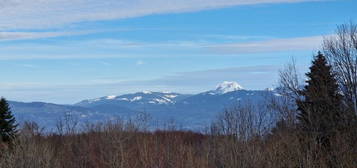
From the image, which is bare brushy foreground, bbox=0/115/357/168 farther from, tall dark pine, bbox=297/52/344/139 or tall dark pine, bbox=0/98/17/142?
tall dark pine, bbox=0/98/17/142

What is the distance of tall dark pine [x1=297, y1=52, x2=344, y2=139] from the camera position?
37.2 metres

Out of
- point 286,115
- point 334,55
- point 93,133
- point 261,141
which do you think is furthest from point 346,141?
point 93,133

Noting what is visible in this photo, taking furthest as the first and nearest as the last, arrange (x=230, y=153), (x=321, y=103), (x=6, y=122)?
(x=6, y=122) < (x=321, y=103) < (x=230, y=153)

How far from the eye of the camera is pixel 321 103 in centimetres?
4044

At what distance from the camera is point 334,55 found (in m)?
44.7

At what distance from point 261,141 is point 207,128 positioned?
18.7 meters

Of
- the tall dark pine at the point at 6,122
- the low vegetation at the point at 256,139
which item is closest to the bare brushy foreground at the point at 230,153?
the low vegetation at the point at 256,139

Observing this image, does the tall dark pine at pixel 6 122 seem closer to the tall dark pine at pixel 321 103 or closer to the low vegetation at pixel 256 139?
the low vegetation at pixel 256 139

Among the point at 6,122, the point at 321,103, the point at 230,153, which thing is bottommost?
the point at 230,153

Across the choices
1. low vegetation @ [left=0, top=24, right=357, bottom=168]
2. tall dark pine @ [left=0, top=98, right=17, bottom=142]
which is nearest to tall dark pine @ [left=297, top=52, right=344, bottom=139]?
low vegetation @ [left=0, top=24, right=357, bottom=168]

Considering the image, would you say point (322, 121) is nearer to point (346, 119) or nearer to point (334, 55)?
point (346, 119)

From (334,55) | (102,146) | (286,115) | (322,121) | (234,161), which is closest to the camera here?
(234,161)

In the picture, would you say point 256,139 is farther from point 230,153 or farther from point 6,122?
point 6,122

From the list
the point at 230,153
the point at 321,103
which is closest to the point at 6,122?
the point at 230,153
